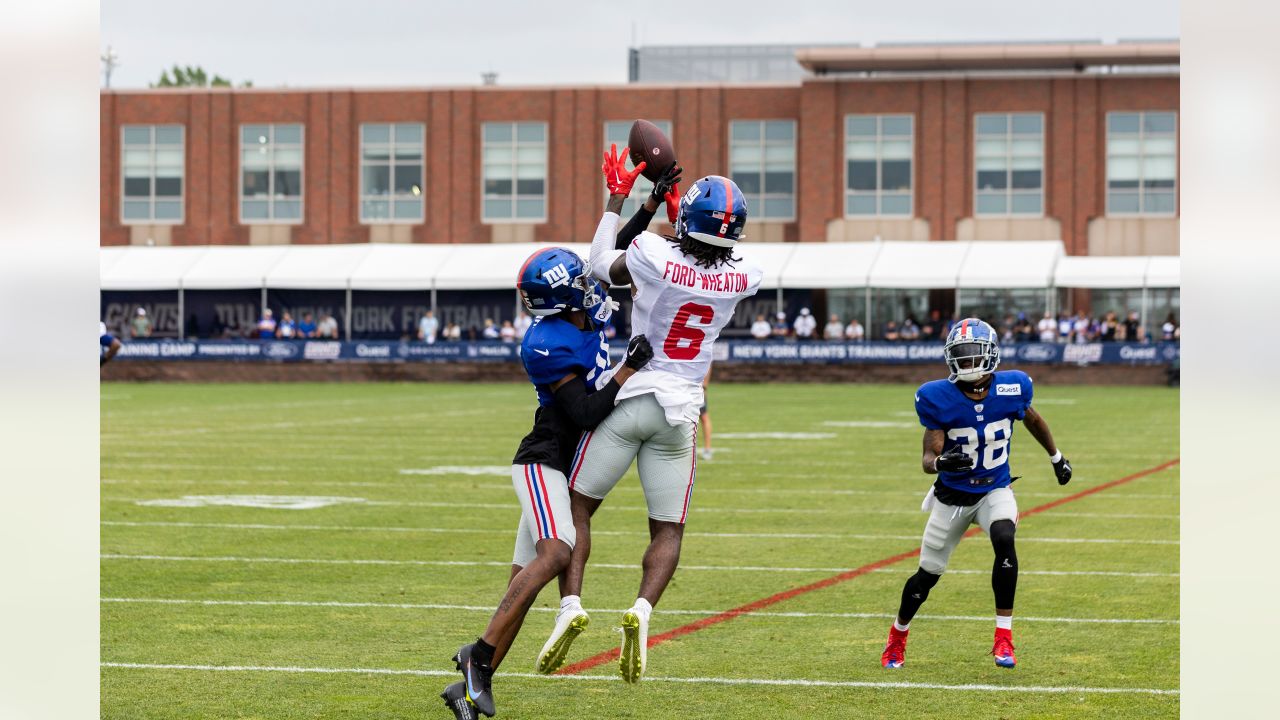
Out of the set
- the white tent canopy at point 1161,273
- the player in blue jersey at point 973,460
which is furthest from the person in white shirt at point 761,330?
the player in blue jersey at point 973,460

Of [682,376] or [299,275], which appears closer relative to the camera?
[682,376]

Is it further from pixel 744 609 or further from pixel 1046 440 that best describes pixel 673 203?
pixel 744 609

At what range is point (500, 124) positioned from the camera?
58.1 metres

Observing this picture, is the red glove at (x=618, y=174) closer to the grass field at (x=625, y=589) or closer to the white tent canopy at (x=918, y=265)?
the grass field at (x=625, y=589)

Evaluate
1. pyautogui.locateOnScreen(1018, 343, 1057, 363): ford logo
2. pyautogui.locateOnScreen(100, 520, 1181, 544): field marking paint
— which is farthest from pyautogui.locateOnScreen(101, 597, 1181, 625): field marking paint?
pyautogui.locateOnScreen(1018, 343, 1057, 363): ford logo

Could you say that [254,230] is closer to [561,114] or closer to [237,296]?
[237,296]

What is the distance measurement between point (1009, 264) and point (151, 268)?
89.9 ft

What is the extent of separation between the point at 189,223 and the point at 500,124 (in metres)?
11.6

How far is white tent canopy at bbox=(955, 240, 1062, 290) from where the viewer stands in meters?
49.3

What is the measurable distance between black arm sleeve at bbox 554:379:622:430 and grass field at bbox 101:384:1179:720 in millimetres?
1157

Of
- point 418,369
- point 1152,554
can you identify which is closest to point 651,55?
point 418,369

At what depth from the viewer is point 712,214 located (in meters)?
6.66
